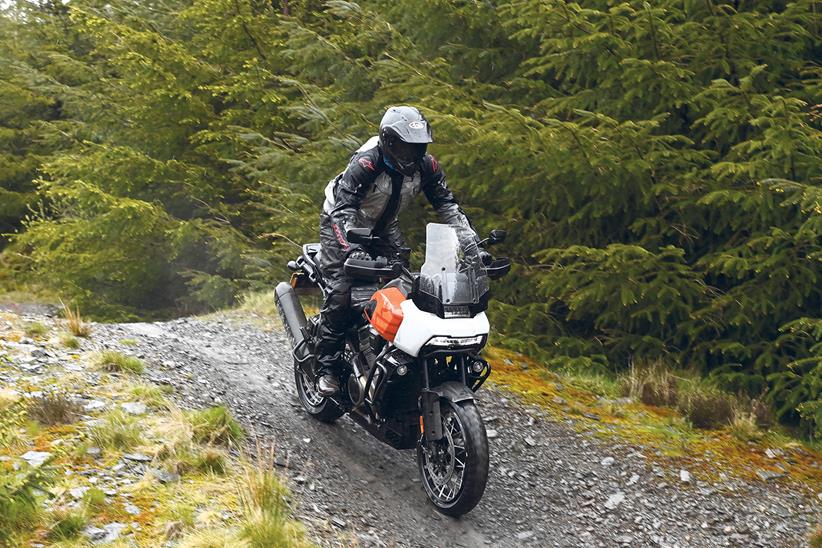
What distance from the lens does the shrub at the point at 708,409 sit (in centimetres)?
718

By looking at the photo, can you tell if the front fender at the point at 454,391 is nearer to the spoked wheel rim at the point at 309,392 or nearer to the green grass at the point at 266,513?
the green grass at the point at 266,513

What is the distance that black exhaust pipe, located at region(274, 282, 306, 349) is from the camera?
270 inches

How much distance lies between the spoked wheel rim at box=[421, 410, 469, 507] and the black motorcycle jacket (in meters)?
1.50

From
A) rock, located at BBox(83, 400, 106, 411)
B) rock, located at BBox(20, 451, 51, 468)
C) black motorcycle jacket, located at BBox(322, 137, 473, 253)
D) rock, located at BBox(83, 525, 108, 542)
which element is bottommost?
rock, located at BBox(83, 525, 108, 542)

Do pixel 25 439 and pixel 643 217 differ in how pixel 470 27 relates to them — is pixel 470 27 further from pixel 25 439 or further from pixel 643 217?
pixel 25 439

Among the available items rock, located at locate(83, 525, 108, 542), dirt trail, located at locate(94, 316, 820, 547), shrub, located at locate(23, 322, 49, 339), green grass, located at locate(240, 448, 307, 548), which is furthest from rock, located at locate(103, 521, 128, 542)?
shrub, located at locate(23, 322, 49, 339)

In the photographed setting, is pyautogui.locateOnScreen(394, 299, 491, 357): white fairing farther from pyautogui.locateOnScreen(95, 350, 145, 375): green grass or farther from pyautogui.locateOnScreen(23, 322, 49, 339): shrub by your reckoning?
pyautogui.locateOnScreen(23, 322, 49, 339): shrub

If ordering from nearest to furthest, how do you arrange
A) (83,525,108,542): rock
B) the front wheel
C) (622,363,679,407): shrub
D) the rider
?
(83,525,108,542): rock → the front wheel → the rider → (622,363,679,407): shrub

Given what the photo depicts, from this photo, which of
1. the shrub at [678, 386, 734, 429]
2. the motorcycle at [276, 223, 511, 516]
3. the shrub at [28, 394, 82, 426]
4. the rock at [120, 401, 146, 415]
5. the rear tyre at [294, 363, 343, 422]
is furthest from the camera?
the shrub at [678, 386, 734, 429]

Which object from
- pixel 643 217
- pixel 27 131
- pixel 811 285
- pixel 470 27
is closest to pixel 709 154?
pixel 643 217

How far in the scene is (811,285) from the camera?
7.27m

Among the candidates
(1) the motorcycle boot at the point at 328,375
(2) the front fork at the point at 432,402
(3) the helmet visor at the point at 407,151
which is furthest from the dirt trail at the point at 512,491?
(3) the helmet visor at the point at 407,151

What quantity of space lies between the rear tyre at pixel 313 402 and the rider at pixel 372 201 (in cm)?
34

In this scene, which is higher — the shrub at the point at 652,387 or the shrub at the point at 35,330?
the shrub at the point at 35,330
